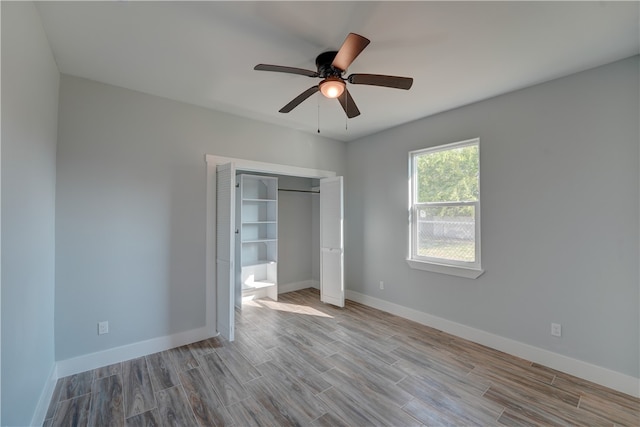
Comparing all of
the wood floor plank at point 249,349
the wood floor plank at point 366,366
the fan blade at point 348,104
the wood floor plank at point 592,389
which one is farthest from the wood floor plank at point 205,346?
the wood floor plank at point 592,389

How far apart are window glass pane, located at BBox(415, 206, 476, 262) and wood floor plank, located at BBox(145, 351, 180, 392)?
10.3 feet

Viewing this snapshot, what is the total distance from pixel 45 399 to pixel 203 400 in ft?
3.72

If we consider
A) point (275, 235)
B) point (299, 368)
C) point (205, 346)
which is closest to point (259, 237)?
point (275, 235)

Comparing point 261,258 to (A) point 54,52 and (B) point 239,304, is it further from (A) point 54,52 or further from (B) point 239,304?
(A) point 54,52

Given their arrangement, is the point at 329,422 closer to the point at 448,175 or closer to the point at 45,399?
the point at 45,399

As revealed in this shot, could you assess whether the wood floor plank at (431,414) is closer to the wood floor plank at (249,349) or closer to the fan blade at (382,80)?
the wood floor plank at (249,349)

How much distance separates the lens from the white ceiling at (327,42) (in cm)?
176

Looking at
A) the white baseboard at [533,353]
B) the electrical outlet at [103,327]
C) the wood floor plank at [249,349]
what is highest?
the electrical outlet at [103,327]

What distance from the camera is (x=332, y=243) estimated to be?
14.4 ft

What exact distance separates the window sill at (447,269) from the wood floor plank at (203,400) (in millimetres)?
2741

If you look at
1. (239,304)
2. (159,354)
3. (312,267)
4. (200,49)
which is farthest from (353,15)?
(312,267)

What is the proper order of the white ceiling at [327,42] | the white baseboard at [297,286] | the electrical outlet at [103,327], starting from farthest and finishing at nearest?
the white baseboard at [297,286] < the electrical outlet at [103,327] < the white ceiling at [327,42]

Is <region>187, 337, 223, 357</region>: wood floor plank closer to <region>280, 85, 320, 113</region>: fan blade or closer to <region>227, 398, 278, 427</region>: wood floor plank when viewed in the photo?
<region>227, 398, 278, 427</region>: wood floor plank

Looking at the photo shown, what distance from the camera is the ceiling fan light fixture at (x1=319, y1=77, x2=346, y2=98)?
2054mm
